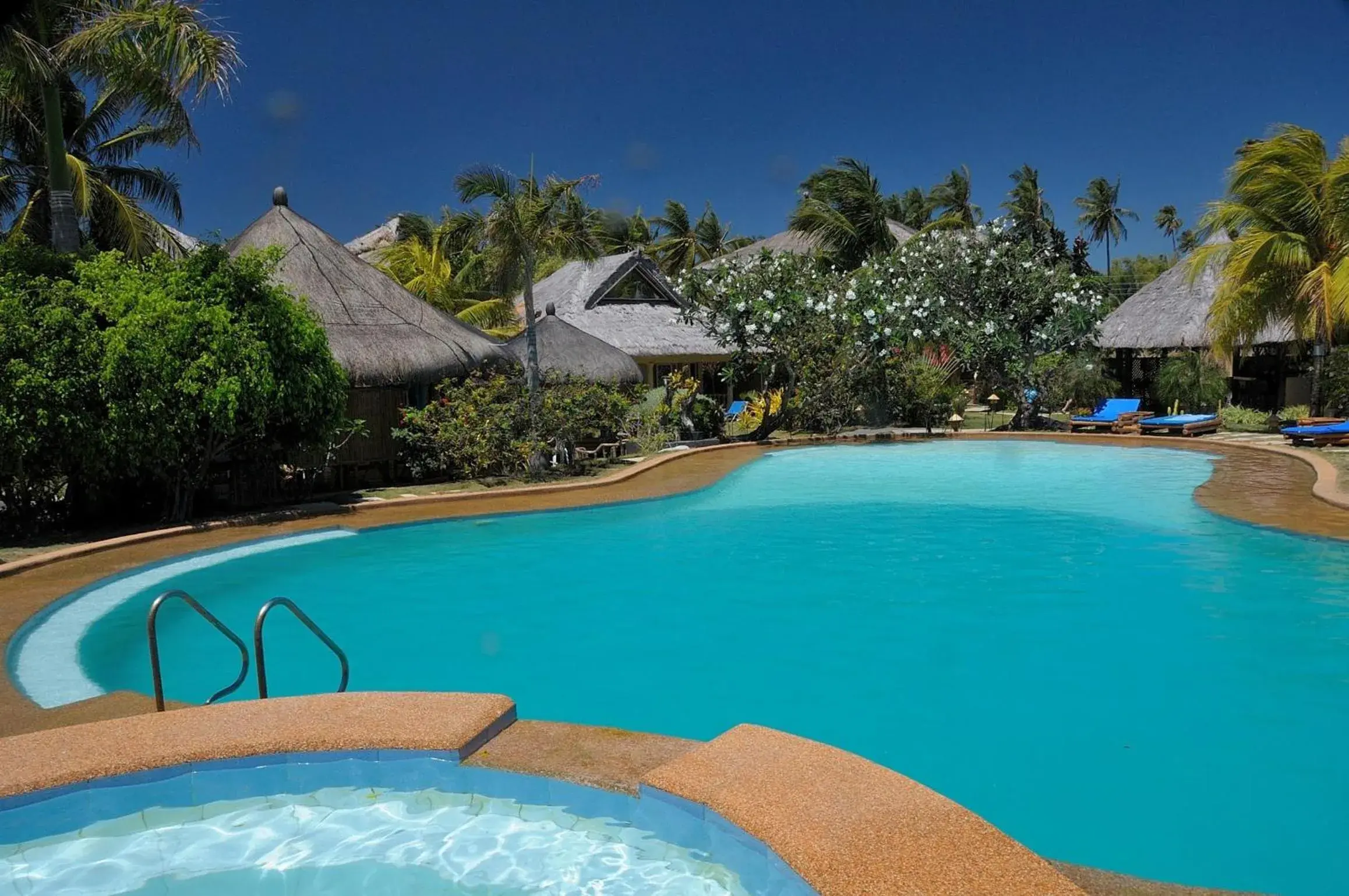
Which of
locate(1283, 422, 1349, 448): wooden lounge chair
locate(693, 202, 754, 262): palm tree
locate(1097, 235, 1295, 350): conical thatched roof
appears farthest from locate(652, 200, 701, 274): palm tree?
locate(1283, 422, 1349, 448): wooden lounge chair

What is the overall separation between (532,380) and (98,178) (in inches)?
368

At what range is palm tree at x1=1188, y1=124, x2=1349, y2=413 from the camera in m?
17.3

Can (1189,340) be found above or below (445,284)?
below

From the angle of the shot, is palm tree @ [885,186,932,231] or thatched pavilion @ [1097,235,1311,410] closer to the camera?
thatched pavilion @ [1097,235,1311,410]

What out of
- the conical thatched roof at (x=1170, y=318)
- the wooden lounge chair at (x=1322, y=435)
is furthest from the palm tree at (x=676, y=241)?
the wooden lounge chair at (x=1322, y=435)

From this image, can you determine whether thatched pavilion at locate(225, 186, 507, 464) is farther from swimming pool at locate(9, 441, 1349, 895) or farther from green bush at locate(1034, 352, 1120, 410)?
green bush at locate(1034, 352, 1120, 410)

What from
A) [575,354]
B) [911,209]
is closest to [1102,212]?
[911,209]

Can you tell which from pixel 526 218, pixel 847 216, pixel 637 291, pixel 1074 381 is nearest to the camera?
pixel 526 218

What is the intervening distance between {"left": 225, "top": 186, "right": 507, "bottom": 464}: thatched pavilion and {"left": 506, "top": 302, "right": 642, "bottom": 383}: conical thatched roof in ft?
9.33

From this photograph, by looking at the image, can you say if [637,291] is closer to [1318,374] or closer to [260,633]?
[1318,374]

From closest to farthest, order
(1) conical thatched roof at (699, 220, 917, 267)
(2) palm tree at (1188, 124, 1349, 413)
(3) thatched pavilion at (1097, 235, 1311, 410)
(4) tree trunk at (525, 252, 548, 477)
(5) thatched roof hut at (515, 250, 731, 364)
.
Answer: (4) tree trunk at (525, 252, 548, 477) → (2) palm tree at (1188, 124, 1349, 413) → (3) thatched pavilion at (1097, 235, 1311, 410) → (5) thatched roof hut at (515, 250, 731, 364) → (1) conical thatched roof at (699, 220, 917, 267)

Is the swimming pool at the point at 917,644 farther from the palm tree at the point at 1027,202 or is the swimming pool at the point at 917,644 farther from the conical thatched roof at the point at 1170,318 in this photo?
the palm tree at the point at 1027,202

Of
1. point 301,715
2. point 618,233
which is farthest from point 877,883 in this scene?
point 618,233

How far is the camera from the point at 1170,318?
952 inches
